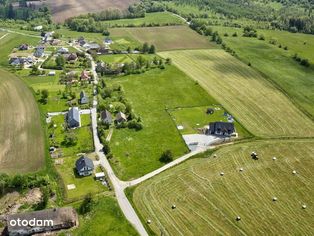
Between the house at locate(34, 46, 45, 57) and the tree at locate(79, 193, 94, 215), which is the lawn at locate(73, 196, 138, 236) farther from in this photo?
the house at locate(34, 46, 45, 57)

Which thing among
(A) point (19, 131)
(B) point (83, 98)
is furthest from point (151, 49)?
(A) point (19, 131)

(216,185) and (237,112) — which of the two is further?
(237,112)

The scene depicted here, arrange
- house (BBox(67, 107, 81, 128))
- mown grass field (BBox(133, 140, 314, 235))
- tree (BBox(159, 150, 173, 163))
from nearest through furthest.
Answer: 1. mown grass field (BBox(133, 140, 314, 235))
2. tree (BBox(159, 150, 173, 163))
3. house (BBox(67, 107, 81, 128))

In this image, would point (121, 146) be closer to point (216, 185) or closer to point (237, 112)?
point (216, 185)

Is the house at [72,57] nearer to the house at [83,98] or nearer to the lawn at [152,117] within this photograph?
the lawn at [152,117]

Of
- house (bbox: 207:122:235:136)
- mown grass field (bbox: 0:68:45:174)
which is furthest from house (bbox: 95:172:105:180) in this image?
house (bbox: 207:122:235:136)

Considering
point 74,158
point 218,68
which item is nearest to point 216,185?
point 74,158
